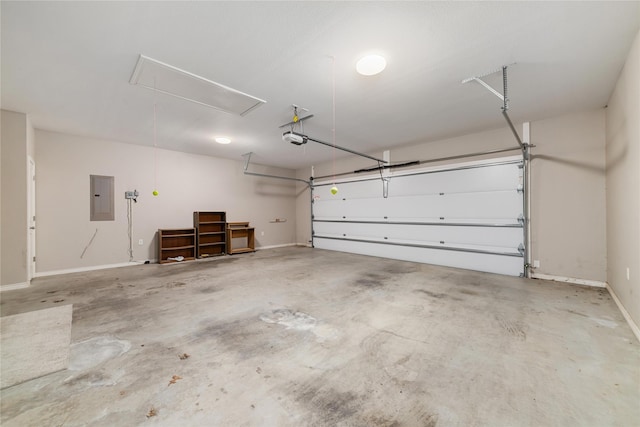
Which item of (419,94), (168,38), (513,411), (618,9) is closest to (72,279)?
(168,38)

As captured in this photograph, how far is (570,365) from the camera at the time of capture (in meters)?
1.74

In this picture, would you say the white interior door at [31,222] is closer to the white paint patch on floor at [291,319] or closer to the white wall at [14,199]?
the white wall at [14,199]

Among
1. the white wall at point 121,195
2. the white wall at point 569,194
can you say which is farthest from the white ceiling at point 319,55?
the white wall at point 121,195

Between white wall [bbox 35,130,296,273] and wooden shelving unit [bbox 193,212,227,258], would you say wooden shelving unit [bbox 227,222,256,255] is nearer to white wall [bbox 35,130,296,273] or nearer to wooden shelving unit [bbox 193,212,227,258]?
wooden shelving unit [bbox 193,212,227,258]

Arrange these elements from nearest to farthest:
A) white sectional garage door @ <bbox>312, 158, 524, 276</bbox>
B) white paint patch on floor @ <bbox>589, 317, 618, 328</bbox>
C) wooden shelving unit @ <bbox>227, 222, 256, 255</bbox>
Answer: white paint patch on floor @ <bbox>589, 317, 618, 328</bbox>, white sectional garage door @ <bbox>312, 158, 524, 276</bbox>, wooden shelving unit @ <bbox>227, 222, 256, 255</bbox>

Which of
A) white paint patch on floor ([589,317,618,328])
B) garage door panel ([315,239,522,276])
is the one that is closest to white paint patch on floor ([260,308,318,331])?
white paint patch on floor ([589,317,618,328])

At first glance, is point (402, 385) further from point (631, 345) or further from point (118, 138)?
point (118, 138)

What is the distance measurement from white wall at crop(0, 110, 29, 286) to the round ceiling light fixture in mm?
5085

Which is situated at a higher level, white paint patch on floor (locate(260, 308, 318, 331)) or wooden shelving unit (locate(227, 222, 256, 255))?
wooden shelving unit (locate(227, 222, 256, 255))

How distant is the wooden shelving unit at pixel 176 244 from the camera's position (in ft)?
18.2

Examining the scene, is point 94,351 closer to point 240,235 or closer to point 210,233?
point 210,233

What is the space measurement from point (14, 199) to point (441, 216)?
7.40 metres

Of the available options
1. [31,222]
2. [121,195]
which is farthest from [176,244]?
[31,222]

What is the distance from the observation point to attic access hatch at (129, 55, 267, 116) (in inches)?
101
